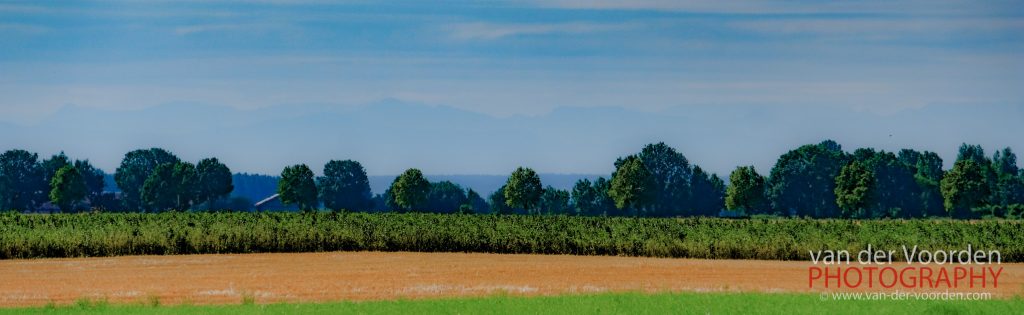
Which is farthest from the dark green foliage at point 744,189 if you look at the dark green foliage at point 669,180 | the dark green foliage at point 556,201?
the dark green foliage at point 556,201

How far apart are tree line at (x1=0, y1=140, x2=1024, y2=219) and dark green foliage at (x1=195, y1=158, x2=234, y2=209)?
6.4 inches

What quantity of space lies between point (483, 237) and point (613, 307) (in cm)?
3439

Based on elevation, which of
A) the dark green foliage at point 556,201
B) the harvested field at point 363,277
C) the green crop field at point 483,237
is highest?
the dark green foliage at point 556,201

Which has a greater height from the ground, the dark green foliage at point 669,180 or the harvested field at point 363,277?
the dark green foliage at point 669,180

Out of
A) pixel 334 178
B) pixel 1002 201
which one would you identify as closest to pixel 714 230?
pixel 1002 201

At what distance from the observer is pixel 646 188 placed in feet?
456

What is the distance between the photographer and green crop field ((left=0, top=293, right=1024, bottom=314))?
31.3 metres

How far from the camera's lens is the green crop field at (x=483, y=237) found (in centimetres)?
6097

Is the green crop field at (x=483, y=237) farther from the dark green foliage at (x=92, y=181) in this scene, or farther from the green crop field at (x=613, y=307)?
the dark green foliage at (x=92, y=181)

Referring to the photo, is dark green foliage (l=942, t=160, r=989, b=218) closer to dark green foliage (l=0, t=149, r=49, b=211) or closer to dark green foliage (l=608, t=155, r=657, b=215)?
dark green foliage (l=608, t=155, r=657, b=215)

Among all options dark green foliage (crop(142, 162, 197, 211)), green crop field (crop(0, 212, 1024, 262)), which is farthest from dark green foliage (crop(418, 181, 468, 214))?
green crop field (crop(0, 212, 1024, 262))

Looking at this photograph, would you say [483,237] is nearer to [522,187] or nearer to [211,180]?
[522,187]

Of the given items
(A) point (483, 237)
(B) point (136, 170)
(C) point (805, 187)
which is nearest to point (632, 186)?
(C) point (805, 187)

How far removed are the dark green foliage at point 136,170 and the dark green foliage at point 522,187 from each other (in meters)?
59.0
